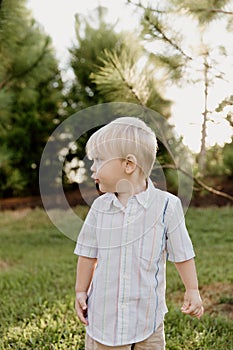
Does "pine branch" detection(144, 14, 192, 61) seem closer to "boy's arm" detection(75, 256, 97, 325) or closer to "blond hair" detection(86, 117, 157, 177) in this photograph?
"blond hair" detection(86, 117, 157, 177)

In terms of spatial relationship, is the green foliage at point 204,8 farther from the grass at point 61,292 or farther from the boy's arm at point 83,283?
the boy's arm at point 83,283

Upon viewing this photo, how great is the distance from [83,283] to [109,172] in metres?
0.31

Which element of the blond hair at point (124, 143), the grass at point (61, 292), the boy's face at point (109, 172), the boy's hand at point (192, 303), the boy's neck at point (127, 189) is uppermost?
the blond hair at point (124, 143)

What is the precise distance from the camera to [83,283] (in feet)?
4.58

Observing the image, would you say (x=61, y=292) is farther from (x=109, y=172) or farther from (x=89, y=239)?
(x=109, y=172)

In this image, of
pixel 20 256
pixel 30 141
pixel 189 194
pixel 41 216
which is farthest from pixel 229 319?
pixel 30 141

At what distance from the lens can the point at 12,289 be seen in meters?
3.25

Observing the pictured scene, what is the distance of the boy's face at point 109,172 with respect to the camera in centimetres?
132

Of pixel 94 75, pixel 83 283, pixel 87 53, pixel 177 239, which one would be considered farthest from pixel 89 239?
pixel 87 53

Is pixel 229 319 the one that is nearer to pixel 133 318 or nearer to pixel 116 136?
pixel 133 318

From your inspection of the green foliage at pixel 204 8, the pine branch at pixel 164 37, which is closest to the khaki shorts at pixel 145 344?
the pine branch at pixel 164 37

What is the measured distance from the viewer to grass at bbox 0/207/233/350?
223 centimetres

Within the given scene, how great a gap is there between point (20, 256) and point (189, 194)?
299 cm

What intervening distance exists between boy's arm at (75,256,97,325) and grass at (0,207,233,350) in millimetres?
773
